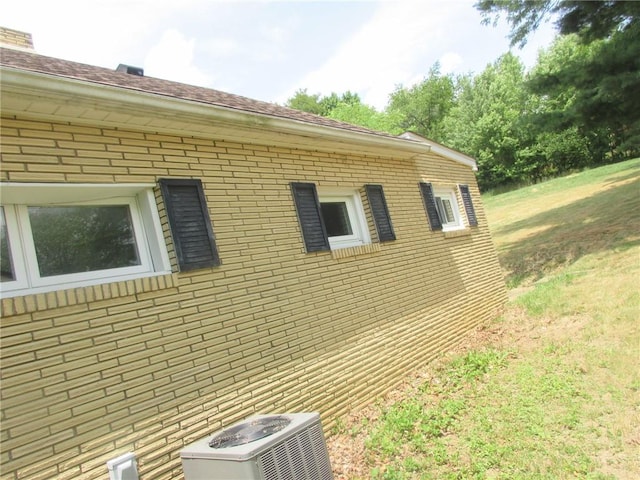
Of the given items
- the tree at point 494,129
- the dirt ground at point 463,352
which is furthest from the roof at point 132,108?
the tree at point 494,129

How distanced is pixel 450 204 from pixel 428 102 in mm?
47031

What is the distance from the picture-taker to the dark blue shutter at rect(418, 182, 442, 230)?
7719 millimetres

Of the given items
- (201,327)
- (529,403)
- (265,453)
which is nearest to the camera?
(265,453)

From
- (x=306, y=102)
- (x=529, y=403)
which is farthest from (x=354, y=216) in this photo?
(x=306, y=102)

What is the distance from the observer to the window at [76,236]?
308 cm

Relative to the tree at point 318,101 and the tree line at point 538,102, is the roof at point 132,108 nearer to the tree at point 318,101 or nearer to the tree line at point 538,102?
the tree line at point 538,102

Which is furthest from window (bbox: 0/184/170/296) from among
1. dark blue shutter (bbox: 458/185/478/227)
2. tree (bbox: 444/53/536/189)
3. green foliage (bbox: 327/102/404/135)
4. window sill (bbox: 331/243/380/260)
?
tree (bbox: 444/53/536/189)

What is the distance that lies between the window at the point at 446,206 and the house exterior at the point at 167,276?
1.97m

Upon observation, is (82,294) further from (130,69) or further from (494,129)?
(494,129)

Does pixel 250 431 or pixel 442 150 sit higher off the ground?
pixel 442 150

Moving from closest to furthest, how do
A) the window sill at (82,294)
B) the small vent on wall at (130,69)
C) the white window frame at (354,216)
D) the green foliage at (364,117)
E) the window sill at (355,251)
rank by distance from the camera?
the window sill at (82,294), the window sill at (355,251), the white window frame at (354,216), the small vent on wall at (130,69), the green foliage at (364,117)

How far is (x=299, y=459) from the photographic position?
290cm

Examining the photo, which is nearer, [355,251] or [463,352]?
[355,251]

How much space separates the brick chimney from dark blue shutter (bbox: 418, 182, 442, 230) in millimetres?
6823
